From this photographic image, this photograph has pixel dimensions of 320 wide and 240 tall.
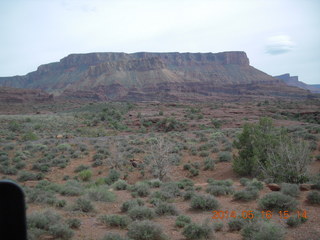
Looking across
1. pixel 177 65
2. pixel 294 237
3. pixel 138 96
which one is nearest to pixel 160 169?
pixel 294 237

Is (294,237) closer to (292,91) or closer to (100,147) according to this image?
(100,147)

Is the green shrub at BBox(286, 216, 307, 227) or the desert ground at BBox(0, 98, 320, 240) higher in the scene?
the green shrub at BBox(286, 216, 307, 227)

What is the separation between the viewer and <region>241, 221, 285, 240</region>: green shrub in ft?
15.6

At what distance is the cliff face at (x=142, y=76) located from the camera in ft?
406

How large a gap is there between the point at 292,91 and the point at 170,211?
119 metres

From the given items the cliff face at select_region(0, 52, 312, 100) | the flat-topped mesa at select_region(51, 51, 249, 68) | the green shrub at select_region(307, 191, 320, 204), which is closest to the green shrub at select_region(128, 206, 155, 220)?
the green shrub at select_region(307, 191, 320, 204)

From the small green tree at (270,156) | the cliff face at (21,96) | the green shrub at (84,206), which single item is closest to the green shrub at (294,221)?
the small green tree at (270,156)

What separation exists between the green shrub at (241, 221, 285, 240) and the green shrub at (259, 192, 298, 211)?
6.03 feet

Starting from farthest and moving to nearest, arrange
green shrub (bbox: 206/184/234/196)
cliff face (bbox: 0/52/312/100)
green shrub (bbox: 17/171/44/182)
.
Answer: cliff face (bbox: 0/52/312/100) → green shrub (bbox: 17/171/44/182) → green shrub (bbox: 206/184/234/196)

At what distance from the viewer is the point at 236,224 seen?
5.80m

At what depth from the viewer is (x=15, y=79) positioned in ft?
581

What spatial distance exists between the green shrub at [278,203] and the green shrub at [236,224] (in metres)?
1.51

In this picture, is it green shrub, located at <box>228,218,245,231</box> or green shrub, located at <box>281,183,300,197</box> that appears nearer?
green shrub, located at <box>228,218,245,231</box>

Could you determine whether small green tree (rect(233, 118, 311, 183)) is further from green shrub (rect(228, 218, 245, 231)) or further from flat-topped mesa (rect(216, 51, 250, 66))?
flat-topped mesa (rect(216, 51, 250, 66))
